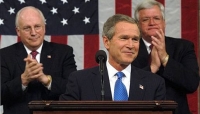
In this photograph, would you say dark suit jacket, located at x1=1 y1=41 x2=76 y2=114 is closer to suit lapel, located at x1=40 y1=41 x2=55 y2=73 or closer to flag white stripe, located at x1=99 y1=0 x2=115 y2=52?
suit lapel, located at x1=40 y1=41 x2=55 y2=73

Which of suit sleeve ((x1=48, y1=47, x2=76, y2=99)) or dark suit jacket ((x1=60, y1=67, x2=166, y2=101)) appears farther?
suit sleeve ((x1=48, y1=47, x2=76, y2=99))

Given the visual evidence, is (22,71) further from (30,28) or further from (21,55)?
(30,28)

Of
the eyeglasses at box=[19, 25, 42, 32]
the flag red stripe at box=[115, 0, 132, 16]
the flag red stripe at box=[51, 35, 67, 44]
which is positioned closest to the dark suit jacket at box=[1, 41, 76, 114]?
the eyeglasses at box=[19, 25, 42, 32]

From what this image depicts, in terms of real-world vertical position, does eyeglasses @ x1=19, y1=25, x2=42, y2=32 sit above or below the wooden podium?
above

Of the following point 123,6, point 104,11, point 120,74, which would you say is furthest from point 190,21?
point 120,74

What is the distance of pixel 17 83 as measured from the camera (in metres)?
5.33

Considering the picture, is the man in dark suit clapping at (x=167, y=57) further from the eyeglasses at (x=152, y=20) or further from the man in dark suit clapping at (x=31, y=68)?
the man in dark suit clapping at (x=31, y=68)

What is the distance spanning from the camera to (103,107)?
3764 mm

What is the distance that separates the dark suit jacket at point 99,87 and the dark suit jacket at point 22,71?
0.85 meters

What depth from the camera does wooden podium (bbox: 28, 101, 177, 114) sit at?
375cm

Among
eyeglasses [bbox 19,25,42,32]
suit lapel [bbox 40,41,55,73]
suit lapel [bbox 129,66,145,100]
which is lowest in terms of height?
suit lapel [bbox 129,66,145,100]

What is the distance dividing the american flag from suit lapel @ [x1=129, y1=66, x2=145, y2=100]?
2.16 m

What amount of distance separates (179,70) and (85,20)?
1.68m

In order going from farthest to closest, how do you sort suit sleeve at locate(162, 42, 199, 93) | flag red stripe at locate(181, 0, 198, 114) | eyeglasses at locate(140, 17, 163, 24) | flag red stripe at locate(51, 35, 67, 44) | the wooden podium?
flag red stripe at locate(51, 35, 67, 44) → flag red stripe at locate(181, 0, 198, 114) → eyeglasses at locate(140, 17, 163, 24) → suit sleeve at locate(162, 42, 199, 93) → the wooden podium
